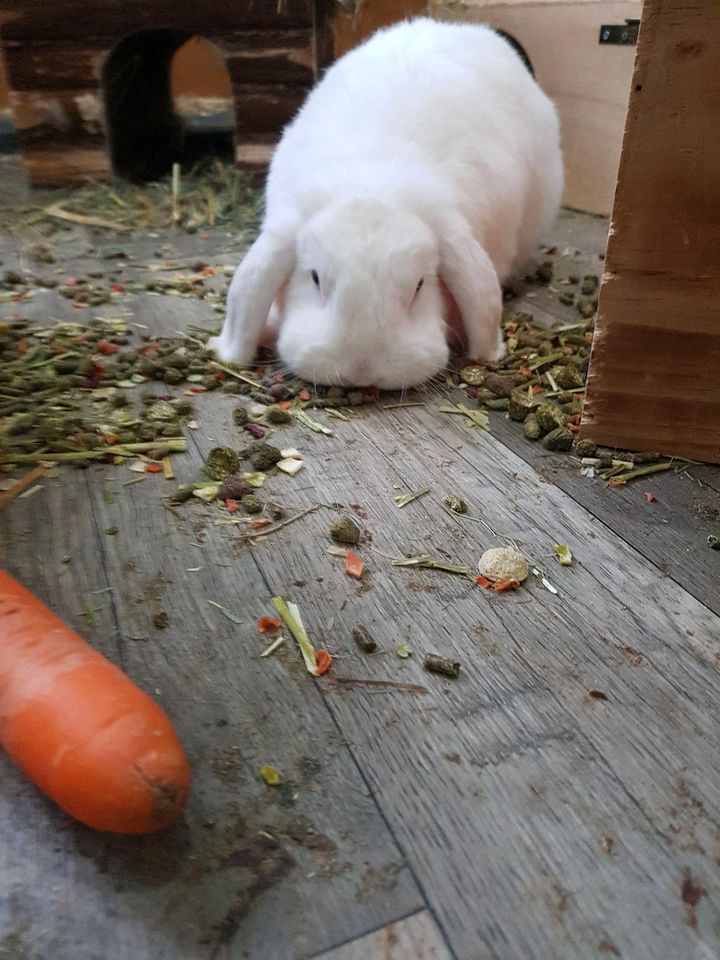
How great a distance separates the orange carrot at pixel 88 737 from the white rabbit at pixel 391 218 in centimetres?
121

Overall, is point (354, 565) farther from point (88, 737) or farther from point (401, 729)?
point (88, 737)

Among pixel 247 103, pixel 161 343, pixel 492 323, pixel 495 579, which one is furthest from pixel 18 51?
pixel 495 579

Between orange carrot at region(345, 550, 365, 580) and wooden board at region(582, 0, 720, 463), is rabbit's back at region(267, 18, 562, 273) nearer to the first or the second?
wooden board at region(582, 0, 720, 463)

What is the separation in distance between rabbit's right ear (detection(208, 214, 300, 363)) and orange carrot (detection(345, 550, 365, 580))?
96 centimetres

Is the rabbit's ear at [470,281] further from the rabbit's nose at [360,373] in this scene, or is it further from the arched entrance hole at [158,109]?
the arched entrance hole at [158,109]

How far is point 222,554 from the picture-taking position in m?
1.45

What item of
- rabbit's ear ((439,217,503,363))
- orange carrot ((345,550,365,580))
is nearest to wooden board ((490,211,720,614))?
rabbit's ear ((439,217,503,363))

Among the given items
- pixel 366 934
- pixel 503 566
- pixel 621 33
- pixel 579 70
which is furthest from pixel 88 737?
pixel 579 70

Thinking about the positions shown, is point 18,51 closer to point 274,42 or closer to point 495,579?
point 274,42

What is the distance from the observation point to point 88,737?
2.95 feet

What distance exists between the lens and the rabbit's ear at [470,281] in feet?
7.17

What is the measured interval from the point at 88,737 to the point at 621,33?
12.5 feet

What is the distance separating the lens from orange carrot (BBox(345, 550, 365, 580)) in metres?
1.40

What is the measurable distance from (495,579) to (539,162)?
211cm
